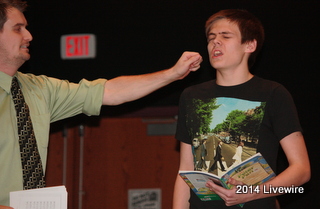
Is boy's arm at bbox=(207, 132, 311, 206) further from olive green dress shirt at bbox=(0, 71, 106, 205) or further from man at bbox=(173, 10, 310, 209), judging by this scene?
olive green dress shirt at bbox=(0, 71, 106, 205)

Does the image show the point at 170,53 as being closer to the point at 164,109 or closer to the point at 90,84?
the point at 164,109

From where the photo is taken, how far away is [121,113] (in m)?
4.71

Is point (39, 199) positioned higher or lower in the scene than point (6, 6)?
lower

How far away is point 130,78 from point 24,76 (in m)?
0.63

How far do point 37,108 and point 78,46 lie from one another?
247cm

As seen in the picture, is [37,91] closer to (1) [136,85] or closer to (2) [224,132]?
(1) [136,85]

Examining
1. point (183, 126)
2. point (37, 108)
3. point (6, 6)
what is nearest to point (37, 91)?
point (37, 108)

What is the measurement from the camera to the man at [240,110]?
193cm

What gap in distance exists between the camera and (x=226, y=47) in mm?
2186

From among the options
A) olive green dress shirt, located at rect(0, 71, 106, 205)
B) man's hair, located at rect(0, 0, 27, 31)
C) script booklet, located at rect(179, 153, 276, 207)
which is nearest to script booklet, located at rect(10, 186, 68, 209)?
olive green dress shirt, located at rect(0, 71, 106, 205)

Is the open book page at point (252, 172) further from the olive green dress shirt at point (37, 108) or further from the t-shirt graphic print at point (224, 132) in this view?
the olive green dress shirt at point (37, 108)

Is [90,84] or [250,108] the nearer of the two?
[250,108]

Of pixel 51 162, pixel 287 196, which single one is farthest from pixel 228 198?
pixel 51 162

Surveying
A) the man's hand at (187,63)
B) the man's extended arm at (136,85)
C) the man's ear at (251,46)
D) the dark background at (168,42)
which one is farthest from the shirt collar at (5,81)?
the dark background at (168,42)
